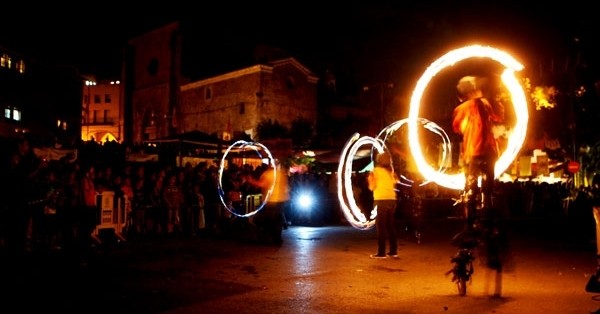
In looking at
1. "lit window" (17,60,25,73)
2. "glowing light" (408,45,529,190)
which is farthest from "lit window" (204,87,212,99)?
"glowing light" (408,45,529,190)

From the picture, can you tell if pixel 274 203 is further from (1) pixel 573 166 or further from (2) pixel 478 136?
(1) pixel 573 166

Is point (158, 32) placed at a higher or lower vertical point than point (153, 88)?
higher

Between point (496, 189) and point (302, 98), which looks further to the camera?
point (302, 98)

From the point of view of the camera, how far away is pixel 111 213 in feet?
48.1

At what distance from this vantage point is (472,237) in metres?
8.23

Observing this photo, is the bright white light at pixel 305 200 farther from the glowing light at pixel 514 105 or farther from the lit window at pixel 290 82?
the lit window at pixel 290 82

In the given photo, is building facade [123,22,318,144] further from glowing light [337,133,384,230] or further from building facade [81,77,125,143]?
glowing light [337,133,384,230]

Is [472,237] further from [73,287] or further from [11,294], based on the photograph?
[11,294]

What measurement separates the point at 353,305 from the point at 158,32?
41983 mm

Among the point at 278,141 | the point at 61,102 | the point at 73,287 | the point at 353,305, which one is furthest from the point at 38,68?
the point at 353,305

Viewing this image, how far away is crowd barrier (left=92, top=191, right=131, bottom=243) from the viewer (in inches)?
566

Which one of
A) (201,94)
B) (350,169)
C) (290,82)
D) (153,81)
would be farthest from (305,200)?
(153,81)

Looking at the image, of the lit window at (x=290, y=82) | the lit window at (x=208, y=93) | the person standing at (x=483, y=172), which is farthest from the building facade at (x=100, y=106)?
the person standing at (x=483, y=172)

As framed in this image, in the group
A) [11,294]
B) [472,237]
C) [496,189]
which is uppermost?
[496,189]
